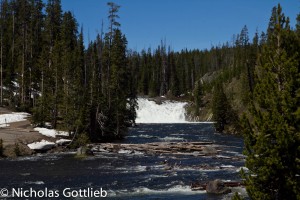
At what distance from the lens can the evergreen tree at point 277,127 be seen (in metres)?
11.0

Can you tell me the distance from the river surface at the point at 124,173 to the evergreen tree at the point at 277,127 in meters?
8.40

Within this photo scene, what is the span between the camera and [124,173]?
85.5 ft

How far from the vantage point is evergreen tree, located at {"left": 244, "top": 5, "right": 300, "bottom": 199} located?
10969 millimetres

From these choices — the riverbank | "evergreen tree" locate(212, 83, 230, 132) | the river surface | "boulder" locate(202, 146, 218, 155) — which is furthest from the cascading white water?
the river surface

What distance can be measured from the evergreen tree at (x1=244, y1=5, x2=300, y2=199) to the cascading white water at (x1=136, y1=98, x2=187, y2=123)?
261ft

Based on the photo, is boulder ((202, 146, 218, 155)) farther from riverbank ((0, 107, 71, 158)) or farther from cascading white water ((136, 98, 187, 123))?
cascading white water ((136, 98, 187, 123))

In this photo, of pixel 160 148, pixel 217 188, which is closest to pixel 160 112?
pixel 160 148

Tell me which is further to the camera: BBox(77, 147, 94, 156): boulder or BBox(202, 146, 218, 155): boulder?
BBox(202, 146, 218, 155): boulder

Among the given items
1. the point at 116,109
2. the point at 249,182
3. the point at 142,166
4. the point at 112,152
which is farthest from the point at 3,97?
the point at 249,182

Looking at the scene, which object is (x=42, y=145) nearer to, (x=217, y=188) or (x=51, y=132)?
(x=51, y=132)

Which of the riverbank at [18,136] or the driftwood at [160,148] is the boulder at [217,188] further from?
the riverbank at [18,136]

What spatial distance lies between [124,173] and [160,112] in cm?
7083

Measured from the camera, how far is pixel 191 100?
106 meters

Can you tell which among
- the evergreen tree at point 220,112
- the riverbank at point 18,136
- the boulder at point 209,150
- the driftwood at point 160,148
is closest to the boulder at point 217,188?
the boulder at point 209,150
